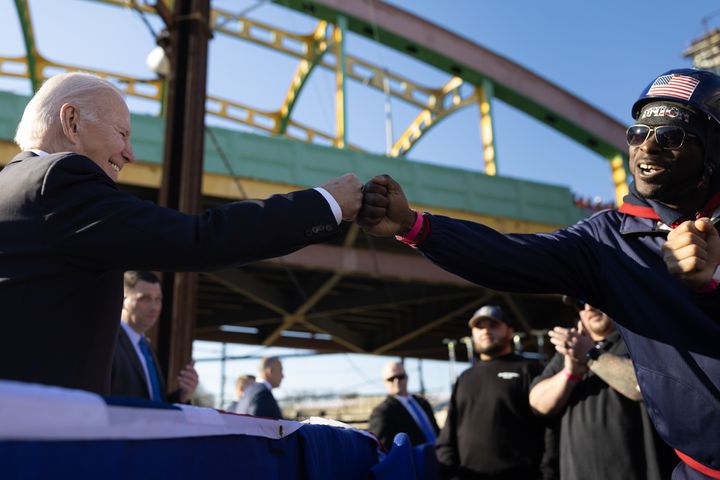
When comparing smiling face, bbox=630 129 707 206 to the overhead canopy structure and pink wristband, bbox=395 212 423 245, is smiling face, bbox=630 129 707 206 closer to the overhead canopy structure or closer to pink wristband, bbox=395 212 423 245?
pink wristband, bbox=395 212 423 245

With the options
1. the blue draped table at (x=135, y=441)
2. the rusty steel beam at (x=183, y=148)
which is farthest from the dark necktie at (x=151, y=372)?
the rusty steel beam at (x=183, y=148)

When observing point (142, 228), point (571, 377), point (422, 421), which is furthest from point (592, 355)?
point (422, 421)

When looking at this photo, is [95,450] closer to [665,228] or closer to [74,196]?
[74,196]

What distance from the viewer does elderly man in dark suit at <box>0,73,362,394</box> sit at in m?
1.73

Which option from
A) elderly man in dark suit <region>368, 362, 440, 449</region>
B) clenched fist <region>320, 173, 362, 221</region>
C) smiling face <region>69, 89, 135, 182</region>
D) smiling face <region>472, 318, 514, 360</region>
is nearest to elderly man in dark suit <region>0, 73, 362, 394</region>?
smiling face <region>69, 89, 135, 182</region>

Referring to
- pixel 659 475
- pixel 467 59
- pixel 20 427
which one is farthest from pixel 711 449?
pixel 467 59

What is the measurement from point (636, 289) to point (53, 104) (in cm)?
193

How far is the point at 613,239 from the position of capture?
90.0 inches

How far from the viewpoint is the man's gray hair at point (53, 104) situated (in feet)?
6.81

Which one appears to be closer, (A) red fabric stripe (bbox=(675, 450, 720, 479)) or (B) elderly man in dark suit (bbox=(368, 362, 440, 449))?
(A) red fabric stripe (bbox=(675, 450, 720, 479))

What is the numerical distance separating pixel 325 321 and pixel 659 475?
22812 millimetres

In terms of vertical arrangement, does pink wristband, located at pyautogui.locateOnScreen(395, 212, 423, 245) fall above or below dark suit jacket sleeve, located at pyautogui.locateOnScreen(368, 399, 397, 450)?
above

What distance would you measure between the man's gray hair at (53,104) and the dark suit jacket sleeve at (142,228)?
12.6 inches

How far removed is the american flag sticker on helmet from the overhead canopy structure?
11908 millimetres
